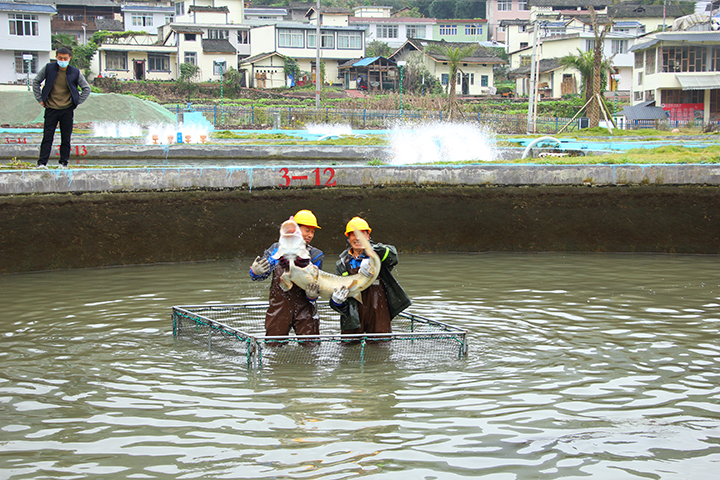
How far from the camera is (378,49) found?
82.3 metres

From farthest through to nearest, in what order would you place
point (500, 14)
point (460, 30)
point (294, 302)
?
point (500, 14)
point (460, 30)
point (294, 302)

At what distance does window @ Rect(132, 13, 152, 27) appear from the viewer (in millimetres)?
78438

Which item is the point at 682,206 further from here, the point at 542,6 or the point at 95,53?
the point at 542,6

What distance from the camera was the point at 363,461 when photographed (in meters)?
5.02

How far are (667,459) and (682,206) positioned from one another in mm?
9391

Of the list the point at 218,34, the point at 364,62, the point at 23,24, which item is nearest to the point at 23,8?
the point at 23,24

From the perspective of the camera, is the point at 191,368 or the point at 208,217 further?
the point at 208,217

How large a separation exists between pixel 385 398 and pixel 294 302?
1.62 metres

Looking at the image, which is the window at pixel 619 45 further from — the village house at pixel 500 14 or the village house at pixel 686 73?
the village house at pixel 500 14

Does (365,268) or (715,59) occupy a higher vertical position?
(715,59)

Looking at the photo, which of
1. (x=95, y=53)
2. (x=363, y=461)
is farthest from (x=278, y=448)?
(x=95, y=53)

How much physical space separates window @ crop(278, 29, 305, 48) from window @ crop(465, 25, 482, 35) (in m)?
28.7

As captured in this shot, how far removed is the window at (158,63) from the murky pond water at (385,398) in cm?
6144

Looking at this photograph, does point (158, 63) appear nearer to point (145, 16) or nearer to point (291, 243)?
point (145, 16)
